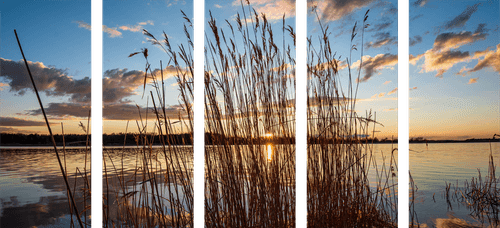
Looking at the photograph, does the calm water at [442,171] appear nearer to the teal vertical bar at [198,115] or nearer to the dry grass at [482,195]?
the dry grass at [482,195]

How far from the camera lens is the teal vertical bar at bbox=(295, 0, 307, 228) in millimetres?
2293

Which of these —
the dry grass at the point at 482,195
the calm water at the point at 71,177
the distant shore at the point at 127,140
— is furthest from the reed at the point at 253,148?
the dry grass at the point at 482,195

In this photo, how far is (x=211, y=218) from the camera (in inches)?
89.7

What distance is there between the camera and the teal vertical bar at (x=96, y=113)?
2.27m

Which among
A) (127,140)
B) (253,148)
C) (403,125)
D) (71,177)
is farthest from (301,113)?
(71,177)

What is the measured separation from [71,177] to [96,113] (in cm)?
43

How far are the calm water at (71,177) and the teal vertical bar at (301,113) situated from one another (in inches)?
18.7

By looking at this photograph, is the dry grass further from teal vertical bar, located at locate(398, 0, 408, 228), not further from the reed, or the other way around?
the reed

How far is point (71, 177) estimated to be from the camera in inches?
84.7

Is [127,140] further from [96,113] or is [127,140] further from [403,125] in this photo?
[403,125]

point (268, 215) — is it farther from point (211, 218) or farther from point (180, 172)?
point (180, 172)

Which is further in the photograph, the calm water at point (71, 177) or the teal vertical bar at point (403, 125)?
the teal vertical bar at point (403, 125)

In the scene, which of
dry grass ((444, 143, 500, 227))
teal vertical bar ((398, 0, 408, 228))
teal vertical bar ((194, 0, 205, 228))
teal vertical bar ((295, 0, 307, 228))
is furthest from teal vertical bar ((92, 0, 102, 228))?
dry grass ((444, 143, 500, 227))

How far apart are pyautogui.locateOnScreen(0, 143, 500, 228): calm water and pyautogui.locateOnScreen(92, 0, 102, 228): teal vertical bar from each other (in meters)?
0.08
